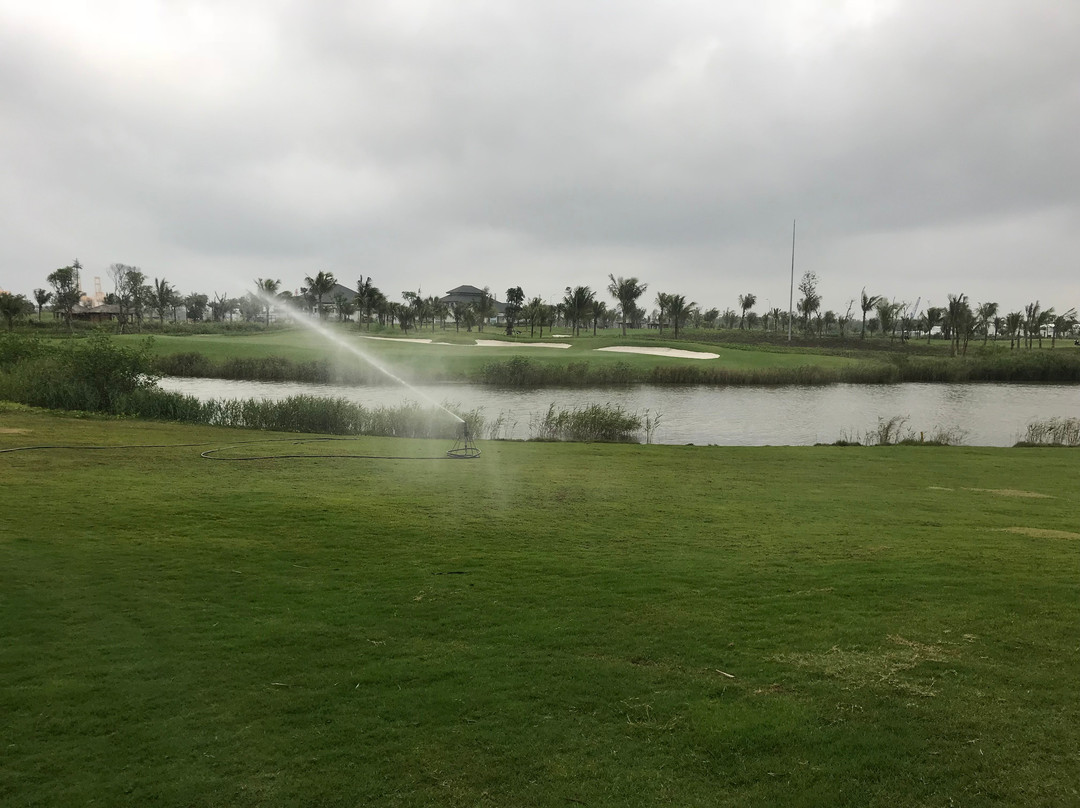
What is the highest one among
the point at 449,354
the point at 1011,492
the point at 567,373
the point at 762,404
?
the point at 449,354

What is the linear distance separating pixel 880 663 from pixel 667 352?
219 ft

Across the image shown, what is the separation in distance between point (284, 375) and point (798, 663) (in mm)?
50746

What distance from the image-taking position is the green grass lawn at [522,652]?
4.54 m

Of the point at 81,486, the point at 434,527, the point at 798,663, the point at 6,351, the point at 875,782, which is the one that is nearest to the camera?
the point at 875,782

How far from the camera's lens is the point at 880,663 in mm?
6082

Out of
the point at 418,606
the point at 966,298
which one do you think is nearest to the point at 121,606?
the point at 418,606

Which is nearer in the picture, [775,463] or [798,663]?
[798,663]

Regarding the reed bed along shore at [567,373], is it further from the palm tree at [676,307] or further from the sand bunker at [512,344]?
the palm tree at [676,307]

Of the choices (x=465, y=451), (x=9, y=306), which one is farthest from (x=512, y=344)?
(x=465, y=451)

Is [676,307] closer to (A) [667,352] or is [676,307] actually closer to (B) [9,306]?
(A) [667,352]

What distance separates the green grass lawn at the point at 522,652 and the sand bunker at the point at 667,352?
184 feet

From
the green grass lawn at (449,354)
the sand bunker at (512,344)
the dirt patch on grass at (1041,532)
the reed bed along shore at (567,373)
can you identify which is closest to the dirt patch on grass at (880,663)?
the dirt patch on grass at (1041,532)

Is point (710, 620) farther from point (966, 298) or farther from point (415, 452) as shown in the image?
point (966, 298)

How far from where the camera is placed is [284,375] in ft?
172
